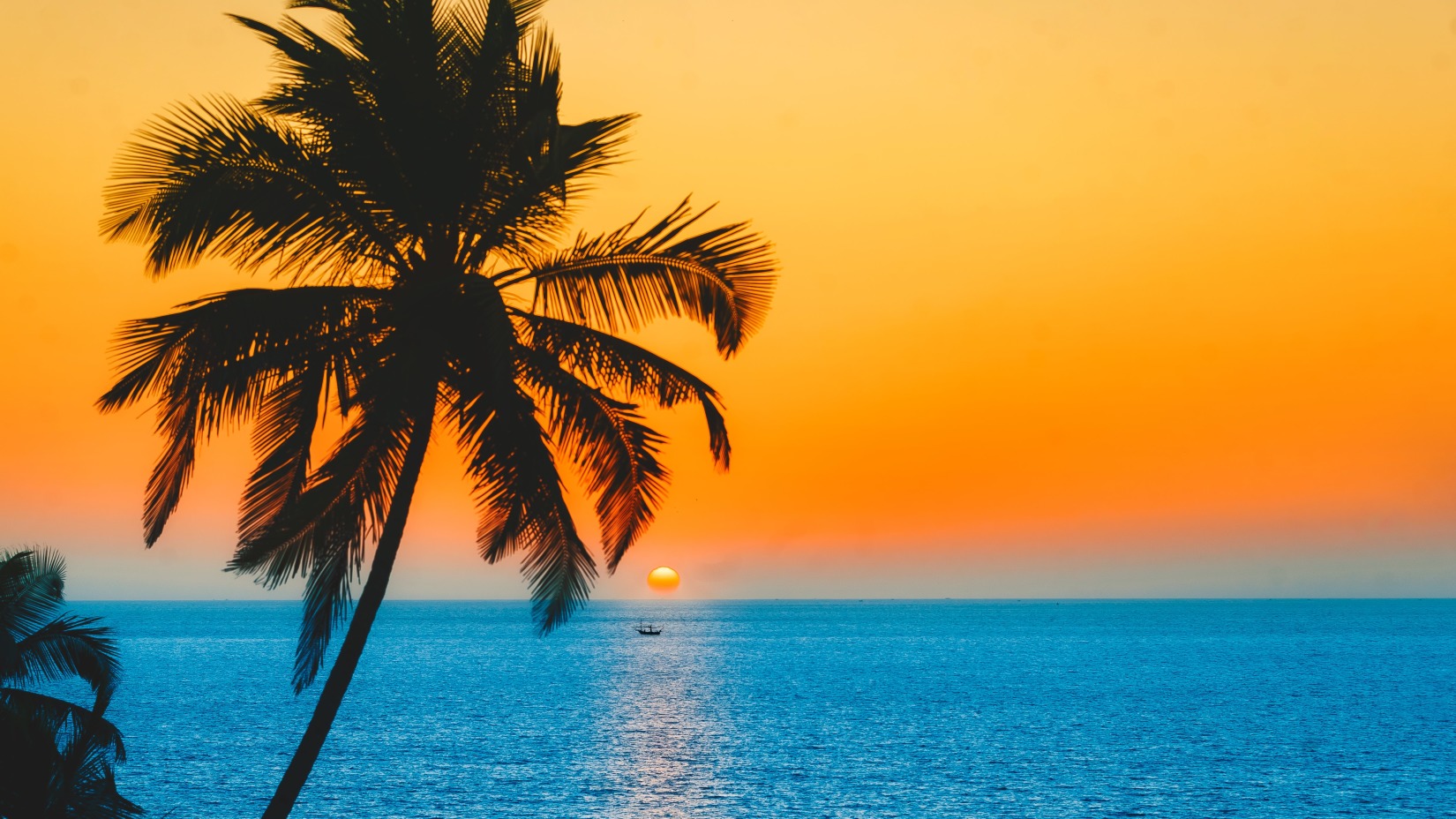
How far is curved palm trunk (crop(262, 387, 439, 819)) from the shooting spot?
41.2 ft

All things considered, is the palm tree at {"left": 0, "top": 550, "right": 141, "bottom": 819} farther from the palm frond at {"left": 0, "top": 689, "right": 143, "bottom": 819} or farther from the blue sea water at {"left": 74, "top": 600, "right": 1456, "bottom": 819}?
the blue sea water at {"left": 74, "top": 600, "right": 1456, "bottom": 819}

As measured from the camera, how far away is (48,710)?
18266 millimetres

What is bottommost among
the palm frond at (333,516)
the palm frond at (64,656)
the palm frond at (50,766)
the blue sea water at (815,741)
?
the blue sea water at (815,741)

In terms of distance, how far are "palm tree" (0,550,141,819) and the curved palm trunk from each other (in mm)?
4054

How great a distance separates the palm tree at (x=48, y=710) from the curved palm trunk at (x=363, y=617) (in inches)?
160

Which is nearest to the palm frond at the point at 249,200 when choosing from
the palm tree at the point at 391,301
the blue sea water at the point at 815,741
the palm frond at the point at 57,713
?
the palm tree at the point at 391,301

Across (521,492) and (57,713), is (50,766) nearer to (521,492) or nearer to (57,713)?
(57,713)

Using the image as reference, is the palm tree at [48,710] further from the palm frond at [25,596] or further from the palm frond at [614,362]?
the palm frond at [614,362]

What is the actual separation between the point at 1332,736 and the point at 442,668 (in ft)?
312

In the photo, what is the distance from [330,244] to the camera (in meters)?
13.8

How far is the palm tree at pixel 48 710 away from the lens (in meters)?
15.3

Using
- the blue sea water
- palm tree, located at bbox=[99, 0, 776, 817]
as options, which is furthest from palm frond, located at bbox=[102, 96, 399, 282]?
the blue sea water

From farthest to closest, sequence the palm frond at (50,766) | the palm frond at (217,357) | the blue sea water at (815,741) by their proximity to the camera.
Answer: the blue sea water at (815,741) → the palm frond at (50,766) → the palm frond at (217,357)

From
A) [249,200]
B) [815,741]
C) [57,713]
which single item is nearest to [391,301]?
[249,200]
